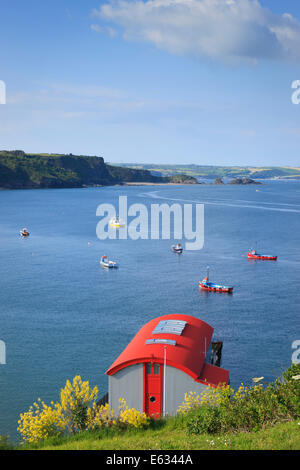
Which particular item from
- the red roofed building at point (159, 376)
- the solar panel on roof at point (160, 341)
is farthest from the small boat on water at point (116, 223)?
the red roofed building at point (159, 376)

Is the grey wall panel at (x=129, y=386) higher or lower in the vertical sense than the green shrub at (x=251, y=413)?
lower

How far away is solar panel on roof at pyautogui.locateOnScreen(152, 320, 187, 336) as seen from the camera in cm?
2897

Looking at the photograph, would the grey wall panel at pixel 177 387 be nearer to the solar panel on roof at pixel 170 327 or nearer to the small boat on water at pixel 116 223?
the solar panel on roof at pixel 170 327

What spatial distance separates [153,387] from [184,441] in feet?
32.6

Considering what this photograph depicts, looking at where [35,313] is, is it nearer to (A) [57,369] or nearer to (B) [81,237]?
(A) [57,369]

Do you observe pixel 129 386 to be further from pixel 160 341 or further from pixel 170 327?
pixel 170 327

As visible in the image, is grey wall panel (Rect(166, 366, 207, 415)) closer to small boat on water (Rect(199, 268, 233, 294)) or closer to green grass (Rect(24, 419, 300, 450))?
green grass (Rect(24, 419, 300, 450))

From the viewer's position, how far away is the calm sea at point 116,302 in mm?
35562

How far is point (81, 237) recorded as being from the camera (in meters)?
100

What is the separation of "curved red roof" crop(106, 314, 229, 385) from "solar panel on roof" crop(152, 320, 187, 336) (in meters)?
0.27

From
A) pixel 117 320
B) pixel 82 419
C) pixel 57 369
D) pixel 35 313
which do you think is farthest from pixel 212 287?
pixel 82 419

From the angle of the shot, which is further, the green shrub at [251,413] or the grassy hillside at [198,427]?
the green shrub at [251,413]

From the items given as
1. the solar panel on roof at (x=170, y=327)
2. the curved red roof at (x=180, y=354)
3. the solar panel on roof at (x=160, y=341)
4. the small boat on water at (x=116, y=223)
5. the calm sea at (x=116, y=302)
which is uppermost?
the small boat on water at (x=116, y=223)

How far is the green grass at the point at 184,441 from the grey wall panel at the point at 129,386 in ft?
22.5
